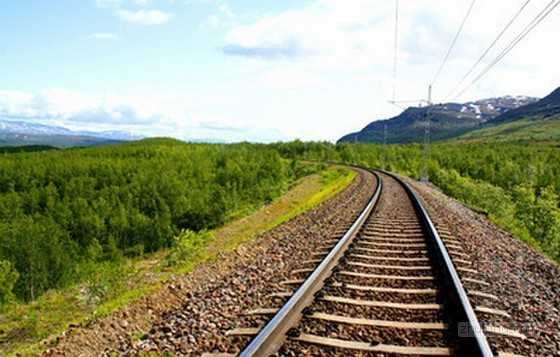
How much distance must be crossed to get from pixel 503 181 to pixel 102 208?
6896 cm

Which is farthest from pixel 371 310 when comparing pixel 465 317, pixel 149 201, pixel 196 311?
pixel 149 201

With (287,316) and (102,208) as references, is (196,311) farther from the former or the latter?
(102,208)

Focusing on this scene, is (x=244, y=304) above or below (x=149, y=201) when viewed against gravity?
above

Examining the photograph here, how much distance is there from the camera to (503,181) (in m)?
68.1

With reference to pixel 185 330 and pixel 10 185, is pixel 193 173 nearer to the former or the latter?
pixel 10 185

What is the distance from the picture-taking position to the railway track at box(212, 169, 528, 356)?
12.7 ft

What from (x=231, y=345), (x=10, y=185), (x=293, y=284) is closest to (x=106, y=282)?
(x=293, y=284)

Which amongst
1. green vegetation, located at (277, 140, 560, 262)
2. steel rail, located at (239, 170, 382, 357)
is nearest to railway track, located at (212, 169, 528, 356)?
steel rail, located at (239, 170, 382, 357)

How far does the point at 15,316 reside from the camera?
9.64m

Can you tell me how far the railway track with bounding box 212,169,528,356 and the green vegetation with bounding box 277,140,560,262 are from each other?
34.6 ft

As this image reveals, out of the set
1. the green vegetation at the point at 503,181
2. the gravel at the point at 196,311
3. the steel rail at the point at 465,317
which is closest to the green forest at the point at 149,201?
the green vegetation at the point at 503,181

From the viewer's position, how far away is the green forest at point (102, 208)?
1394 inches

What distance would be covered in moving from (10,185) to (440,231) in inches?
3494

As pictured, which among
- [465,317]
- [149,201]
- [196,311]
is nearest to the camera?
[465,317]
